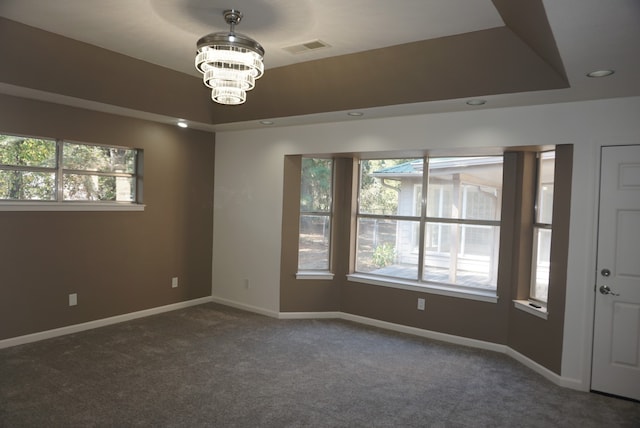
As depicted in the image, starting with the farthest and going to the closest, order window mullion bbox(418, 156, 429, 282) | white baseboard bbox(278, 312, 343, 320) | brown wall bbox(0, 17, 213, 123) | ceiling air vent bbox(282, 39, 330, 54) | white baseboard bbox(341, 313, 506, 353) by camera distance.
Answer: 1. white baseboard bbox(278, 312, 343, 320)
2. window mullion bbox(418, 156, 429, 282)
3. white baseboard bbox(341, 313, 506, 353)
4. ceiling air vent bbox(282, 39, 330, 54)
5. brown wall bbox(0, 17, 213, 123)

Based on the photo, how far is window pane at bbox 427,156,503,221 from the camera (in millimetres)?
4516

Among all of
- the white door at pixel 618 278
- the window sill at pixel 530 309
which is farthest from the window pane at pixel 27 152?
the white door at pixel 618 278

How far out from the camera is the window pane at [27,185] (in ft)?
13.4

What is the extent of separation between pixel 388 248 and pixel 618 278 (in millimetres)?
2399

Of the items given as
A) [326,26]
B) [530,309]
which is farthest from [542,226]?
[326,26]

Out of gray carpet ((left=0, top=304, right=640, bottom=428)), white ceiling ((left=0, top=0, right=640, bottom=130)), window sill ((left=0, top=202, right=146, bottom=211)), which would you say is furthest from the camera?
window sill ((left=0, top=202, right=146, bottom=211))

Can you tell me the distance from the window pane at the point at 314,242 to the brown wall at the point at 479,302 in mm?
124

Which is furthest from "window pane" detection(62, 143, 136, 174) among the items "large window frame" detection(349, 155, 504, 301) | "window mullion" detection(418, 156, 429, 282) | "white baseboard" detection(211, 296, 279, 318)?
"window mullion" detection(418, 156, 429, 282)

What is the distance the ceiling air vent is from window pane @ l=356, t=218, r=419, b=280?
233 centimetres

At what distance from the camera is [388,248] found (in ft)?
17.2

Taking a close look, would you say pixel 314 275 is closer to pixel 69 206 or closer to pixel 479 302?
pixel 479 302

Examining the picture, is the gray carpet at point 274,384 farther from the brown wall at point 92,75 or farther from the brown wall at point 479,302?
the brown wall at point 92,75

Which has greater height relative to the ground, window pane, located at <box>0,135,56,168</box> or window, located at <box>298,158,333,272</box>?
window pane, located at <box>0,135,56,168</box>

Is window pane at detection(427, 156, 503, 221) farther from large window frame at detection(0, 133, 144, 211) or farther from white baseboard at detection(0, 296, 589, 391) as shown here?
large window frame at detection(0, 133, 144, 211)
